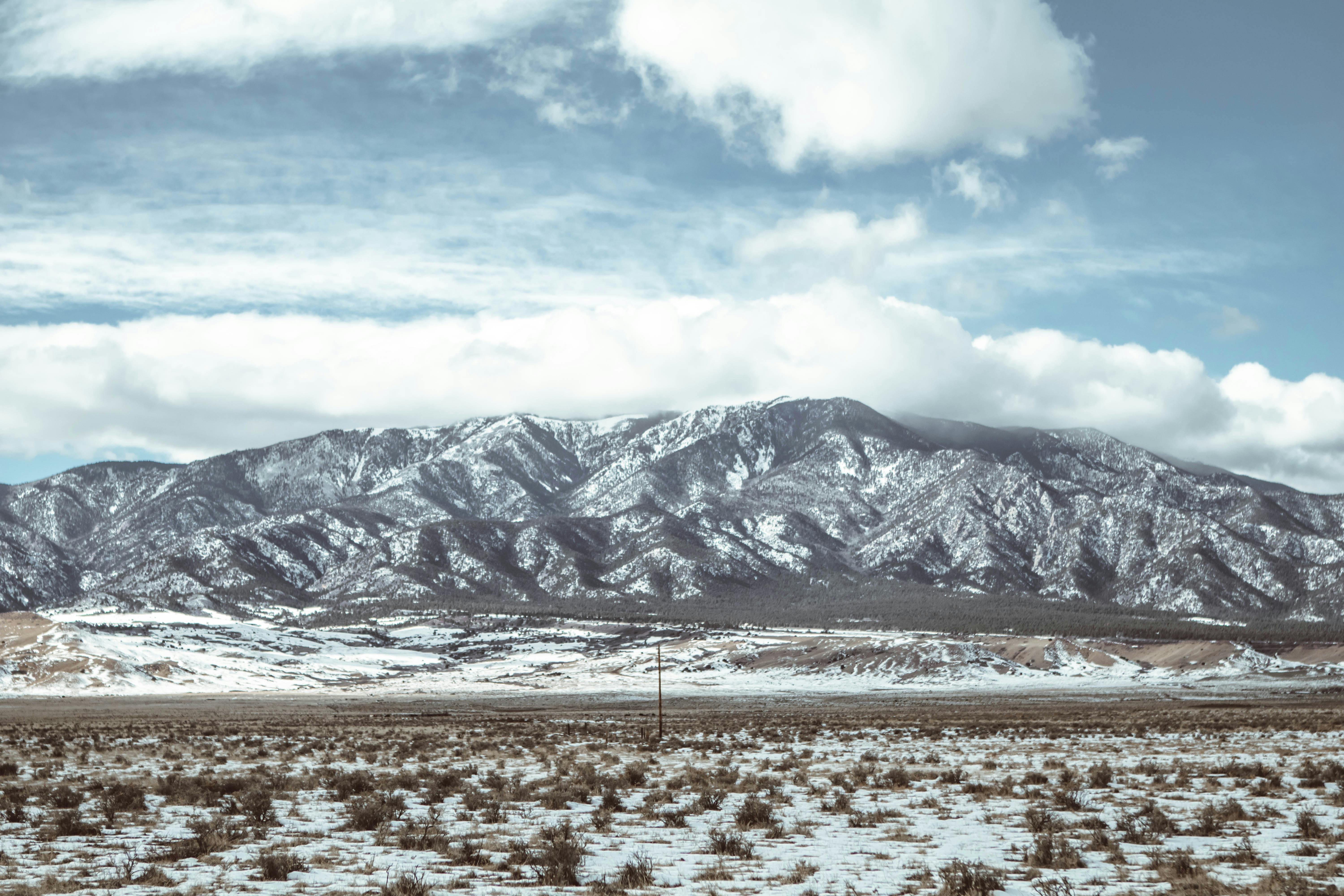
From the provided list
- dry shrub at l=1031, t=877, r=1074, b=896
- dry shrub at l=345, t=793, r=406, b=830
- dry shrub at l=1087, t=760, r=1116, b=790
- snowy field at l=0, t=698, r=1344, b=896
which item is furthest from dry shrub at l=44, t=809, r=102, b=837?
dry shrub at l=1087, t=760, r=1116, b=790

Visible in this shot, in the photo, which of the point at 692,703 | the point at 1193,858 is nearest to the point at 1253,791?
the point at 1193,858

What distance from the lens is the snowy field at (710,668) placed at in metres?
136

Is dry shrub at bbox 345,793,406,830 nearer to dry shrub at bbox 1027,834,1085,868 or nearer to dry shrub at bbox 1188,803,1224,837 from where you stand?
dry shrub at bbox 1027,834,1085,868

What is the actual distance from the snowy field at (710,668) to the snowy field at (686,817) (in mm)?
83245

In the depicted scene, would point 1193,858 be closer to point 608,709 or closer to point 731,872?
point 731,872

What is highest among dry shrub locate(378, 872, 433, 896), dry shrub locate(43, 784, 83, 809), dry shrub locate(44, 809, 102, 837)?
dry shrub locate(378, 872, 433, 896)

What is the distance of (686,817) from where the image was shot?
1952cm

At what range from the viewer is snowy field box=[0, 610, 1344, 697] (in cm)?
13550

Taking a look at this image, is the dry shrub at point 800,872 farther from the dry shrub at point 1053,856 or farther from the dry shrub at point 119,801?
the dry shrub at point 119,801

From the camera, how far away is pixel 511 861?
46.6 feet

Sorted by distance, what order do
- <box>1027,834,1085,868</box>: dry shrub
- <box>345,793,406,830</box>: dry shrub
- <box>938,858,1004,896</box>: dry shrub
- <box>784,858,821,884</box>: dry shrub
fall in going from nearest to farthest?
<box>938,858,1004,896</box>: dry shrub, <box>784,858,821,884</box>: dry shrub, <box>1027,834,1085,868</box>: dry shrub, <box>345,793,406,830</box>: dry shrub

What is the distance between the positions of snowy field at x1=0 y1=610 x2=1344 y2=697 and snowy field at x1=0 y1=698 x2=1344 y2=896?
83.2 m

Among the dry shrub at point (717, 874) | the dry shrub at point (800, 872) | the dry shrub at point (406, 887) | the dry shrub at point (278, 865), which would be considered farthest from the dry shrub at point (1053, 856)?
the dry shrub at point (278, 865)

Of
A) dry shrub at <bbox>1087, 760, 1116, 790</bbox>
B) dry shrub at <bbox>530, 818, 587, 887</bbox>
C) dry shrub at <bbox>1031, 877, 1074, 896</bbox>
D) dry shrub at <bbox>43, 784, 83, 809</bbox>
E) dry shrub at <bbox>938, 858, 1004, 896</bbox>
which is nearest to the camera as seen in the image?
dry shrub at <bbox>1031, 877, 1074, 896</bbox>
